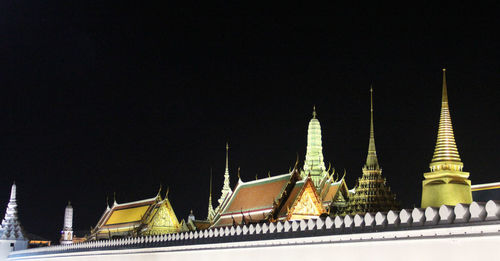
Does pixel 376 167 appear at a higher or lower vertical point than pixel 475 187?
higher

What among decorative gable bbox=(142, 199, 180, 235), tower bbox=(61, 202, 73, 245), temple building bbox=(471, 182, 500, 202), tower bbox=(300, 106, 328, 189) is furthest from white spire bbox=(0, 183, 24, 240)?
temple building bbox=(471, 182, 500, 202)

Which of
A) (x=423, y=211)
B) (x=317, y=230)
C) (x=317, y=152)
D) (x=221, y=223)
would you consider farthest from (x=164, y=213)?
(x=423, y=211)

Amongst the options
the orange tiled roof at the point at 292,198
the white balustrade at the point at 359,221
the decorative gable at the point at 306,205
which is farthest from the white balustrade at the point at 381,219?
the orange tiled roof at the point at 292,198

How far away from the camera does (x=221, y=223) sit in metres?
41.6

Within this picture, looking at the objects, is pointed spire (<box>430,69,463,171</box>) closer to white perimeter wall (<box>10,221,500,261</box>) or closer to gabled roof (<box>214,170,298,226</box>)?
gabled roof (<box>214,170,298,226</box>)

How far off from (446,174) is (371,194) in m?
9.99

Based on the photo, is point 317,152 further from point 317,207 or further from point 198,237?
point 198,237

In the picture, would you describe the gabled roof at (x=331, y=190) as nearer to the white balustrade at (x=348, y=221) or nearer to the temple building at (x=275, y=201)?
the temple building at (x=275, y=201)

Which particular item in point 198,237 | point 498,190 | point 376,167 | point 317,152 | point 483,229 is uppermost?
point 317,152

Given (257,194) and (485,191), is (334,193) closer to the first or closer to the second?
(257,194)

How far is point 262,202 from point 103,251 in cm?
891

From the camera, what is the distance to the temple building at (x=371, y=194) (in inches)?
1582

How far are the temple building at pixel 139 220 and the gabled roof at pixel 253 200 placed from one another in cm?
696

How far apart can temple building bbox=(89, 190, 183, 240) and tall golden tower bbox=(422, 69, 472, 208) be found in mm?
A: 21503
